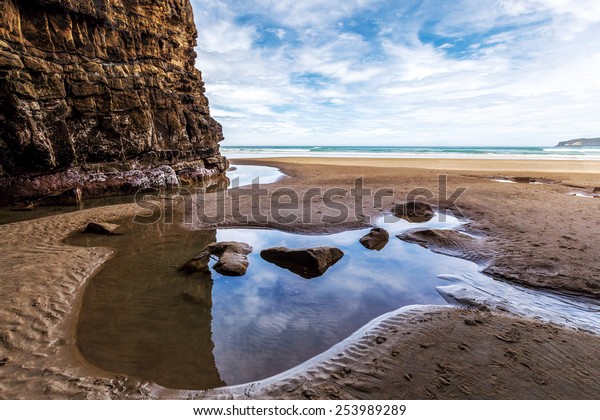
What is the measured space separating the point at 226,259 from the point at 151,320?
236 centimetres

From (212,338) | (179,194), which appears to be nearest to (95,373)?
(212,338)

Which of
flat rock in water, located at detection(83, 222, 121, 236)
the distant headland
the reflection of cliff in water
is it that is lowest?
the reflection of cliff in water

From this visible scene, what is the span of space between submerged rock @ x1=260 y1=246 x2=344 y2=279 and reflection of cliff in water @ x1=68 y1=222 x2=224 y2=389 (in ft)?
5.52

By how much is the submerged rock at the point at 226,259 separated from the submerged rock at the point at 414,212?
654 centimetres

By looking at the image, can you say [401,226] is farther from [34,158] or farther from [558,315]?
[34,158]

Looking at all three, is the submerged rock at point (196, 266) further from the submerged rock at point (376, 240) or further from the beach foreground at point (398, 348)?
the submerged rock at point (376, 240)

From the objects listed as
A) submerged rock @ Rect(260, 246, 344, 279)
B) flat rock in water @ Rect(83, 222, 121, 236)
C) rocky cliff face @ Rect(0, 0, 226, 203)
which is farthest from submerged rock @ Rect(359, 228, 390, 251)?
rocky cliff face @ Rect(0, 0, 226, 203)

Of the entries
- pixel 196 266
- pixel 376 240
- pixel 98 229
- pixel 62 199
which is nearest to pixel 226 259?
pixel 196 266

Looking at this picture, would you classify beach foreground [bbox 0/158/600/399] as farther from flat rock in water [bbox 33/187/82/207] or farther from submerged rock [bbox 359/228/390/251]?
Answer: flat rock in water [bbox 33/187/82/207]

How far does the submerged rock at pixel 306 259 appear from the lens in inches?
265

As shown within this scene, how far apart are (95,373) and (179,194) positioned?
44.6 ft

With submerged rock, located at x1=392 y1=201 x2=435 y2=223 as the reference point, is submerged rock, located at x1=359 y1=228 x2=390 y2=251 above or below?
below

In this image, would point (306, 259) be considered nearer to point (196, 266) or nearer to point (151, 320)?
point (196, 266)

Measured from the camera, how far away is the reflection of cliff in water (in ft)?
12.1
